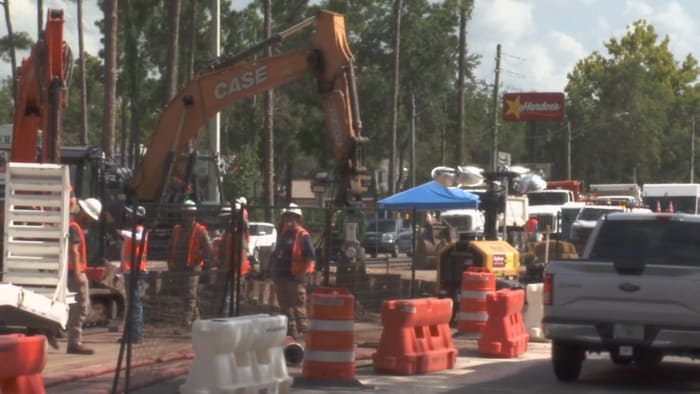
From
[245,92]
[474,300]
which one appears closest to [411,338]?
[474,300]

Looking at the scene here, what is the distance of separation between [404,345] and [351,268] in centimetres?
260

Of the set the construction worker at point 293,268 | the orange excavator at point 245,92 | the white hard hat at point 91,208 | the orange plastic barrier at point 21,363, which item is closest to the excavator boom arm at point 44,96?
the white hard hat at point 91,208

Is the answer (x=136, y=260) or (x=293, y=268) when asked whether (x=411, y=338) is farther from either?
(x=136, y=260)

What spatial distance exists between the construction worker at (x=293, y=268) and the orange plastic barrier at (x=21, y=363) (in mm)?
8409

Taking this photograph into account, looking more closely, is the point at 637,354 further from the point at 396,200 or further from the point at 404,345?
the point at 396,200

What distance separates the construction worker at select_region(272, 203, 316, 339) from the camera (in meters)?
17.9

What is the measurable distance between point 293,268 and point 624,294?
15.9ft

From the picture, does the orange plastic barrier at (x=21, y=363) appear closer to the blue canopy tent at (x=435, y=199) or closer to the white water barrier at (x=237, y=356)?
the white water barrier at (x=237, y=356)

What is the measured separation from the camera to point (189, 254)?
618 inches

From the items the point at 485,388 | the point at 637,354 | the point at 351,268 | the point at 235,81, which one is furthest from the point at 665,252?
the point at 235,81

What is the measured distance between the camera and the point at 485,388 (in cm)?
1513

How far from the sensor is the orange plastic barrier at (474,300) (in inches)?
798

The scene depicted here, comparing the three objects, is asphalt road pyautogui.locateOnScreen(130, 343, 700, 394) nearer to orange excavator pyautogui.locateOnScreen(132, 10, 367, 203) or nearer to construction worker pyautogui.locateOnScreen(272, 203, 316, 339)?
construction worker pyautogui.locateOnScreen(272, 203, 316, 339)

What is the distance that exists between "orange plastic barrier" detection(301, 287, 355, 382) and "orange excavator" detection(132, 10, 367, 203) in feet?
27.7
